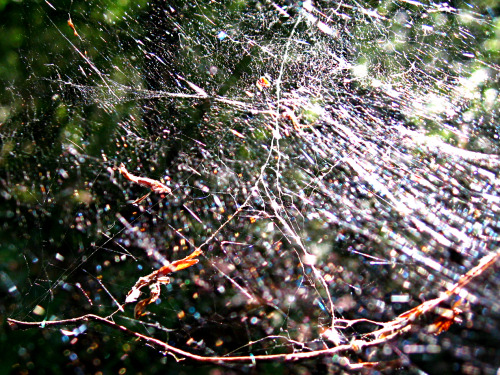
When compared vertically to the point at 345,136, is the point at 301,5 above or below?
above

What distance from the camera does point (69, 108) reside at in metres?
1.08

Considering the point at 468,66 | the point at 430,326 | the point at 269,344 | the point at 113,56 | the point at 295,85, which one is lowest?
the point at 269,344

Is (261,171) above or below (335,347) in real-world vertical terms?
above

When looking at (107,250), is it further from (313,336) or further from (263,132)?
(263,132)

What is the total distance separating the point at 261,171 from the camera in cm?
95

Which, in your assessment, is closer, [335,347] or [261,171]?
[335,347]

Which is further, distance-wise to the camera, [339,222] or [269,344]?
[339,222]

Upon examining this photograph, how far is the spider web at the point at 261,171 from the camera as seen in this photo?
654 millimetres

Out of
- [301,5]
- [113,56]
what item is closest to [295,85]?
[301,5]

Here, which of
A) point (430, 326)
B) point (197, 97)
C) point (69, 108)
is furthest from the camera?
point (197, 97)

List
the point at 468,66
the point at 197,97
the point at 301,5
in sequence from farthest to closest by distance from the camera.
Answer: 1. the point at 301,5
2. the point at 468,66
3. the point at 197,97

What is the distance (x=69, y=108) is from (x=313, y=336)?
42.1 inches

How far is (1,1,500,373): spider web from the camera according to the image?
654 millimetres

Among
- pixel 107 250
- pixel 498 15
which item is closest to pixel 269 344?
pixel 107 250
